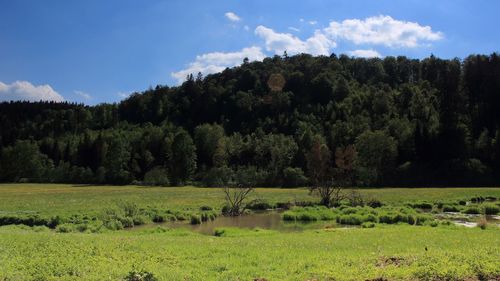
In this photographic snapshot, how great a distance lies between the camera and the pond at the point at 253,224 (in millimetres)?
41078

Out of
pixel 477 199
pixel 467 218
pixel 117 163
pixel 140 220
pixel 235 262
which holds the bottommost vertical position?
pixel 140 220

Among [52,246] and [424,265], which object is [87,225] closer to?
[52,246]

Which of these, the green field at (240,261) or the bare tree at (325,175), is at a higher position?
the bare tree at (325,175)

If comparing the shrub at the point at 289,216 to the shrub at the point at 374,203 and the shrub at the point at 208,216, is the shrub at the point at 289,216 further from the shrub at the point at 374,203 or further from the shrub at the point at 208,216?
the shrub at the point at 374,203

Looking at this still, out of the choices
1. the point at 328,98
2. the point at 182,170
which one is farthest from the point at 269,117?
the point at 182,170

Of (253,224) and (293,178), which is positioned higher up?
(293,178)

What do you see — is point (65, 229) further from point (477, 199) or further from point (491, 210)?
point (477, 199)

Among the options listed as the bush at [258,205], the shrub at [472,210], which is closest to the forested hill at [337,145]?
the bush at [258,205]

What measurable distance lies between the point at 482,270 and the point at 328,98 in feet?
601

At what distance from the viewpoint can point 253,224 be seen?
45.5m

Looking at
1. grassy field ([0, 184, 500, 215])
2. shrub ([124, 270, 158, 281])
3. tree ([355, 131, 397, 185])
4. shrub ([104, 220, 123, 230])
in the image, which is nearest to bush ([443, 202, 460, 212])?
grassy field ([0, 184, 500, 215])

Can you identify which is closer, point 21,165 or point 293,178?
point 293,178

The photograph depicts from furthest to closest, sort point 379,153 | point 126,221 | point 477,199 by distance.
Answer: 1. point 379,153
2. point 477,199
3. point 126,221

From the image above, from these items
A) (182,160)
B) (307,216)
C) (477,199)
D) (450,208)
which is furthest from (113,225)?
(182,160)
